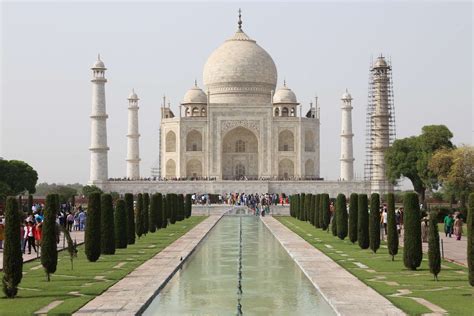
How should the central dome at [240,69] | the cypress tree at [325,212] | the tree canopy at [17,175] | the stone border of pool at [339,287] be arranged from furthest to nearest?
the central dome at [240,69], the tree canopy at [17,175], the cypress tree at [325,212], the stone border of pool at [339,287]

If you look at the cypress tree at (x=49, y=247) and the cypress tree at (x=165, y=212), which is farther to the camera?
the cypress tree at (x=165, y=212)

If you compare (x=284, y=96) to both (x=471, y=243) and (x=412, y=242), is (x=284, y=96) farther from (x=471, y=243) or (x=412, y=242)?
(x=471, y=243)

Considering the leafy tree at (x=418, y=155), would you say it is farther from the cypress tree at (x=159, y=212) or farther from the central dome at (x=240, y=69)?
the cypress tree at (x=159, y=212)

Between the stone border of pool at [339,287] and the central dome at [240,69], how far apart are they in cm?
3203

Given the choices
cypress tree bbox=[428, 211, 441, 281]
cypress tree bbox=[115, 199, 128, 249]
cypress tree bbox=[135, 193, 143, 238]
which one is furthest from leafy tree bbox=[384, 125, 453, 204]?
cypress tree bbox=[428, 211, 441, 281]

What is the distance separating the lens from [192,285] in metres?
10.6

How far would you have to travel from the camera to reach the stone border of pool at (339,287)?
8281 mm

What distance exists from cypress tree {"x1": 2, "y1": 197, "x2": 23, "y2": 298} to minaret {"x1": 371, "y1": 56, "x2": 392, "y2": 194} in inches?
1288

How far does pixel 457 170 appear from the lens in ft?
92.3

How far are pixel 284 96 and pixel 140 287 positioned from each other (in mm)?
37801

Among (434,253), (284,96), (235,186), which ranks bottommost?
(434,253)

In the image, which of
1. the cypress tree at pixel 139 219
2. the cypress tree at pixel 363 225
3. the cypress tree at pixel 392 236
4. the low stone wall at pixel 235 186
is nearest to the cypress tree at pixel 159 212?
the cypress tree at pixel 139 219

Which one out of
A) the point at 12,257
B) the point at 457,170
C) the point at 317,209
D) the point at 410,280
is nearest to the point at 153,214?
the point at 317,209

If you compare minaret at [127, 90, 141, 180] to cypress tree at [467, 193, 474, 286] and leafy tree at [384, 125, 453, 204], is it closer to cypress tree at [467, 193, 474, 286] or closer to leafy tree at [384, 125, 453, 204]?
leafy tree at [384, 125, 453, 204]
